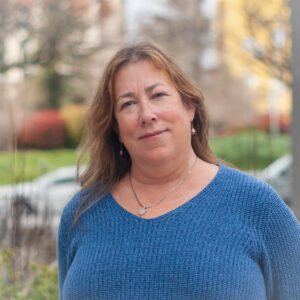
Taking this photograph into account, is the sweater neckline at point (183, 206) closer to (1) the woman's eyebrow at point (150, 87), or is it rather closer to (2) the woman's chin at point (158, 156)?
(2) the woman's chin at point (158, 156)

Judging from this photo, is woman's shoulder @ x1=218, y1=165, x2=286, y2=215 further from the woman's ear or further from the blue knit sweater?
the woman's ear

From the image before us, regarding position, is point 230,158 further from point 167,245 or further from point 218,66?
point 167,245

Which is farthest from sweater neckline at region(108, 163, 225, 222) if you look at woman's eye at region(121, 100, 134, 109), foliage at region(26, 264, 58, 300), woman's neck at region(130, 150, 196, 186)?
foliage at region(26, 264, 58, 300)

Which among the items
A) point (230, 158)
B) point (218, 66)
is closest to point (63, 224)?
point (230, 158)

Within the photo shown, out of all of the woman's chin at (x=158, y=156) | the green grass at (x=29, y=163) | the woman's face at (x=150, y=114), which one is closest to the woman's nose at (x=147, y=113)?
the woman's face at (x=150, y=114)

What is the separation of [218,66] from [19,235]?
6.28 meters

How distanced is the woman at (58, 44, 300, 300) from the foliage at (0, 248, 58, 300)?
1.12 m

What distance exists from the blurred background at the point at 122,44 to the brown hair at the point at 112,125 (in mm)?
3209

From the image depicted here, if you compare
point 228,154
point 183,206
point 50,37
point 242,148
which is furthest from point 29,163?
point 183,206

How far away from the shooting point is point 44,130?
718 centimetres

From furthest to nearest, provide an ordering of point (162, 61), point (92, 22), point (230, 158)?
point (92, 22), point (230, 158), point (162, 61)

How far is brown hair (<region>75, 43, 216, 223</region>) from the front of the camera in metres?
1.63

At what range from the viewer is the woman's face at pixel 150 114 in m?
1.55

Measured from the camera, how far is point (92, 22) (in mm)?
7434
